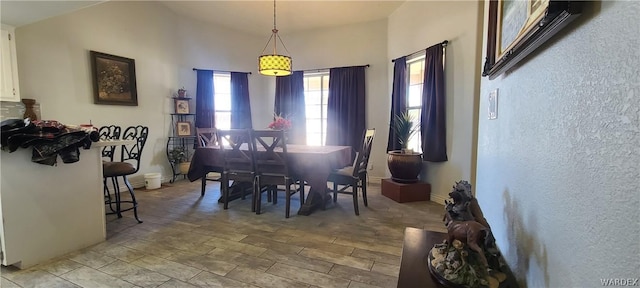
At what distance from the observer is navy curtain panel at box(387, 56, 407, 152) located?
431 cm

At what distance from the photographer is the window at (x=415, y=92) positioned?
417cm

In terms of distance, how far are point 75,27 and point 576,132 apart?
5.04 m

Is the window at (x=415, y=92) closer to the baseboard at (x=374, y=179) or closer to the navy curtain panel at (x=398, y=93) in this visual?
the navy curtain panel at (x=398, y=93)

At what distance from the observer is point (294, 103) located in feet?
18.4

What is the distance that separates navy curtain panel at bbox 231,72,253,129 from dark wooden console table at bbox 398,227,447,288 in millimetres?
4933

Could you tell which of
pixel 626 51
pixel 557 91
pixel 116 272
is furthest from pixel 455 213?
pixel 116 272

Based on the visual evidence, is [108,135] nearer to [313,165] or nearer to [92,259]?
[92,259]

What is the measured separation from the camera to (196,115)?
527 centimetres

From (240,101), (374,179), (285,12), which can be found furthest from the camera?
(240,101)

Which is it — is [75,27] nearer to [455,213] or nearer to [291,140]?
[291,140]

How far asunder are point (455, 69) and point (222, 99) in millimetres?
4246

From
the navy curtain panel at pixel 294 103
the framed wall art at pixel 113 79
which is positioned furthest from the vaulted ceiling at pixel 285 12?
the framed wall art at pixel 113 79

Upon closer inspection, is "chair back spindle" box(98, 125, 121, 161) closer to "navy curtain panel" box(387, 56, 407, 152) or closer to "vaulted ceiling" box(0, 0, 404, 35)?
"vaulted ceiling" box(0, 0, 404, 35)

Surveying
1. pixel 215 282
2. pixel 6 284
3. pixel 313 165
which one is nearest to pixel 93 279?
pixel 6 284
